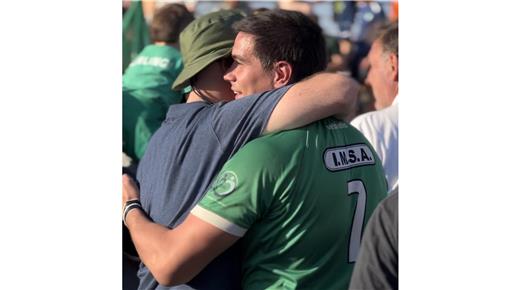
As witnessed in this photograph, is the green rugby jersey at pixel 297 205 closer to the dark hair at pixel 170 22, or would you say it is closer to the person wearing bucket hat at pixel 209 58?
the person wearing bucket hat at pixel 209 58

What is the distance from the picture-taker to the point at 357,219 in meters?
2.43

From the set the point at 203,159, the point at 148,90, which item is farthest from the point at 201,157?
the point at 148,90

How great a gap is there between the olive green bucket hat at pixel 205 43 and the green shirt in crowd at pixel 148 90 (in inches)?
84.6

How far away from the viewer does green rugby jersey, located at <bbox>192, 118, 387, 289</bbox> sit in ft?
7.30

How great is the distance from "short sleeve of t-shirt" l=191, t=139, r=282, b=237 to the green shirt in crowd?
8.89 ft

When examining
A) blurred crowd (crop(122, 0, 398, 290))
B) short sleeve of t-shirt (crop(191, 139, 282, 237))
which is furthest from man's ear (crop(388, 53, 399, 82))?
short sleeve of t-shirt (crop(191, 139, 282, 237))

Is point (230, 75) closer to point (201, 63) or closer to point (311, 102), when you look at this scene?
point (201, 63)

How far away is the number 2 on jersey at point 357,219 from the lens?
7.91ft

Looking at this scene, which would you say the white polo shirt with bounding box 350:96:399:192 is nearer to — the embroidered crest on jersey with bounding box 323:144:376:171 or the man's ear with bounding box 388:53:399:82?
the man's ear with bounding box 388:53:399:82

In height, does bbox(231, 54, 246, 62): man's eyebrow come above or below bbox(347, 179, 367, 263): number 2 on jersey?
above

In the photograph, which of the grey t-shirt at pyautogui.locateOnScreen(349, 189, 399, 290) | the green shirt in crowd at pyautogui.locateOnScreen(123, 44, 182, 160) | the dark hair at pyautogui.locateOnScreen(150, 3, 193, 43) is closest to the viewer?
the grey t-shirt at pyautogui.locateOnScreen(349, 189, 399, 290)
